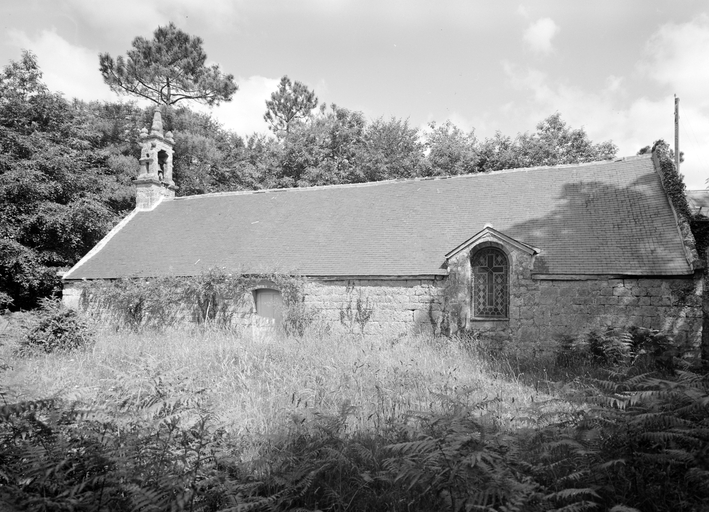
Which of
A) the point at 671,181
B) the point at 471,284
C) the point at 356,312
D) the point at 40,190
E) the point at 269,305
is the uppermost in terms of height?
the point at 40,190

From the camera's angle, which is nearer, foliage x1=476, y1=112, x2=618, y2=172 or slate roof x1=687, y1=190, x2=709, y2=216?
slate roof x1=687, y1=190, x2=709, y2=216

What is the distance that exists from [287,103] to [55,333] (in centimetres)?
3431

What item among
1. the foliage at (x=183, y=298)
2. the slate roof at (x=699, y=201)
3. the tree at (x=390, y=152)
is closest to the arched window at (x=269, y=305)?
the foliage at (x=183, y=298)

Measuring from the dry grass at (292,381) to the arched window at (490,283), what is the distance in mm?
2214

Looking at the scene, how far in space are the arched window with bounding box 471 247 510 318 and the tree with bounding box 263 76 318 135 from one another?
3236 centimetres

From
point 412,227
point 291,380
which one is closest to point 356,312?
point 412,227

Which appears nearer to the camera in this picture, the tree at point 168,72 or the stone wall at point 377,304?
the stone wall at point 377,304

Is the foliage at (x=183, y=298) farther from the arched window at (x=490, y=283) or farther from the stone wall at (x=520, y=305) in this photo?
the arched window at (x=490, y=283)

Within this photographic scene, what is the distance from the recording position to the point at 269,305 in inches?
628

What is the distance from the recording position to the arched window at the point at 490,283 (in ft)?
44.8

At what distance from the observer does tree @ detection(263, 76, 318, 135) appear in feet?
140

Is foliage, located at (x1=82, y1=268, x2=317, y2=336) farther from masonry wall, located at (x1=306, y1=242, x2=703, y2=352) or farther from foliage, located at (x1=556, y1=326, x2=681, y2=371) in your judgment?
foliage, located at (x1=556, y1=326, x2=681, y2=371)

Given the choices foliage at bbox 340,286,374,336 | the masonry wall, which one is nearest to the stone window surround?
the masonry wall

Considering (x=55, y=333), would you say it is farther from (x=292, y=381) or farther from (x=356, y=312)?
(x=356, y=312)
